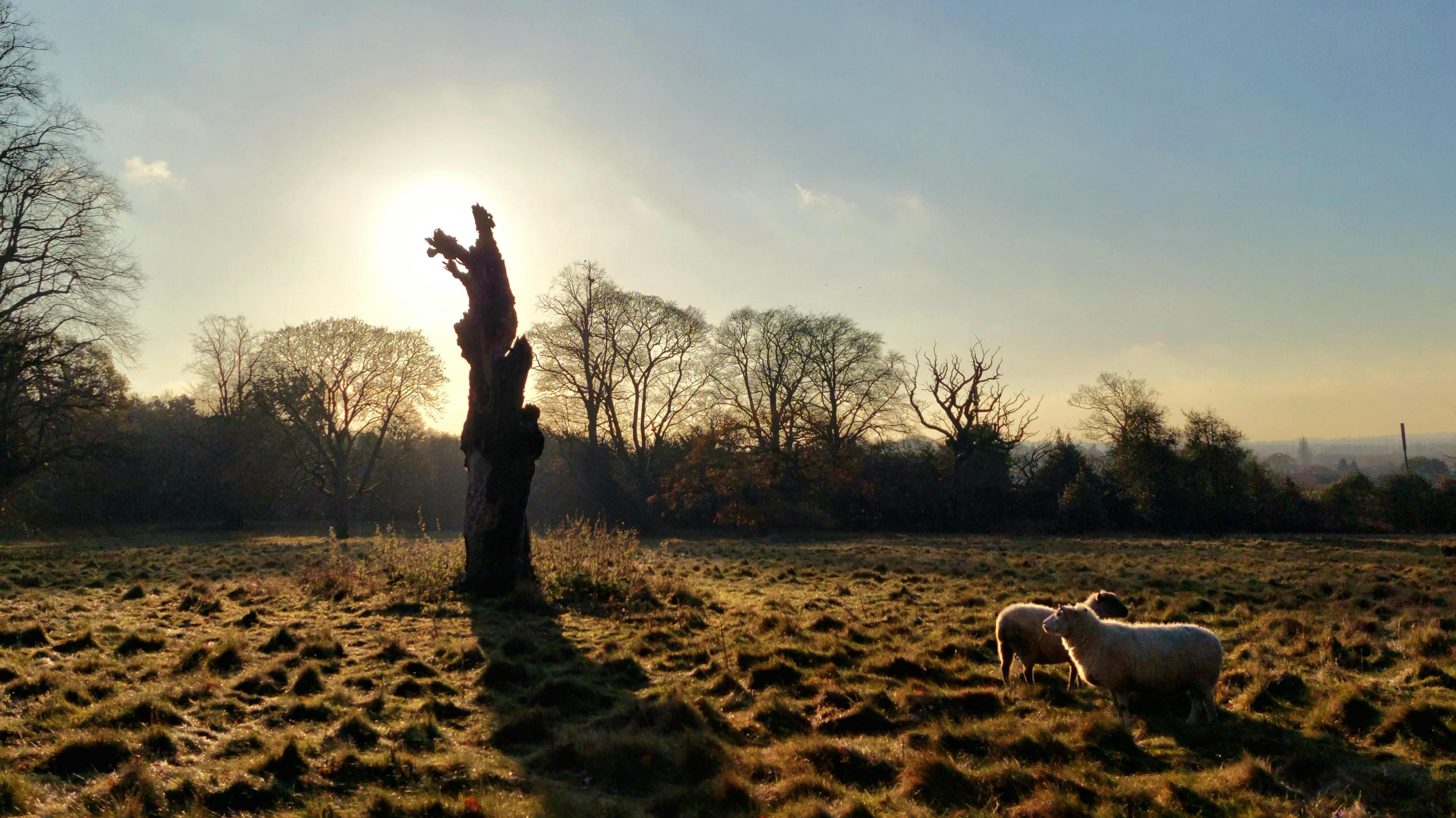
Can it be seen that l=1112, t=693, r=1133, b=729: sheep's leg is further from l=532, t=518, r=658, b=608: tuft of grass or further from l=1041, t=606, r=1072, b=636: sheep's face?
l=532, t=518, r=658, b=608: tuft of grass

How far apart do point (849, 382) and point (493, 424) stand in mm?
29299

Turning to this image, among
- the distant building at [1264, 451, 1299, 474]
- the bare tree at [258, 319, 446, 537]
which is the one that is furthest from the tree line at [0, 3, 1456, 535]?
the distant building at [1264, 451, 1299, 474]

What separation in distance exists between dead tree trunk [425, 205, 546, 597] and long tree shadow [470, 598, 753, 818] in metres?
4.43

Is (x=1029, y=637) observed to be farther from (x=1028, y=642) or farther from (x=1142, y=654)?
(x=1142, y=654)

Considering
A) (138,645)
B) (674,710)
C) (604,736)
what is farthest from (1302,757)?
(138,645)

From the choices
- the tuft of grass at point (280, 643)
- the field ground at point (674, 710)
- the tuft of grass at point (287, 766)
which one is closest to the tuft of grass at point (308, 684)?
the field ground at point (674, 710)

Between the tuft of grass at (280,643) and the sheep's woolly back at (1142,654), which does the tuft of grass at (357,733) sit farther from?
the sheep's woolly back at (1142,654)

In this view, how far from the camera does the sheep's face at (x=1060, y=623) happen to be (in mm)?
7828

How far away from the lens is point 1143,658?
750 cm

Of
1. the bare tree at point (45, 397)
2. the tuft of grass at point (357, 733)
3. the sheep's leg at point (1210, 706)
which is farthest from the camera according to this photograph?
the bare tree at point (45, 397)

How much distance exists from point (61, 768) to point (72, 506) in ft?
136

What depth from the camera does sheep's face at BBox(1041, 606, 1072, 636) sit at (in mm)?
7828

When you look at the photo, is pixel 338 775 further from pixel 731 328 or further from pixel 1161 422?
pixel 1161 422

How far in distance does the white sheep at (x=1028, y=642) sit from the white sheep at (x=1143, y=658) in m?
0.68
